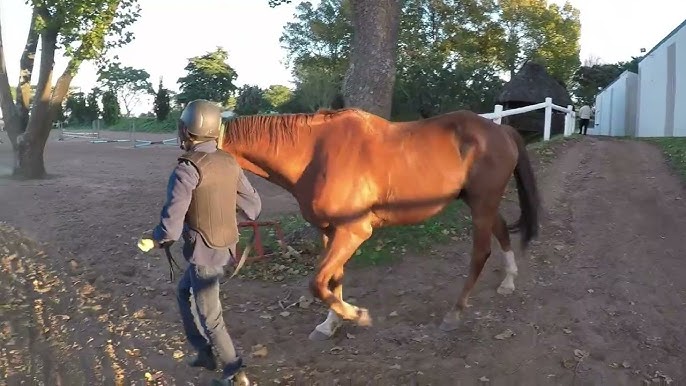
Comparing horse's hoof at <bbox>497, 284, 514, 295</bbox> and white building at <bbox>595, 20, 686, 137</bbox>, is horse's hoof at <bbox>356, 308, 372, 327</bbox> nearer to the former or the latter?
horse's hoof at <bbox>497, 284, 514, 295</bbox>

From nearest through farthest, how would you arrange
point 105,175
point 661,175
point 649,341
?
point 649,341 → point 661,175 → point 105,175

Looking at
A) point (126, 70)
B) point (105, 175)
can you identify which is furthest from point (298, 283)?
point (126, 70)

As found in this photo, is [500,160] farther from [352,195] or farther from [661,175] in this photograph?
[661,175]

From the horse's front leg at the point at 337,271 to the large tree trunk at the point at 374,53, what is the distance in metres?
3.25

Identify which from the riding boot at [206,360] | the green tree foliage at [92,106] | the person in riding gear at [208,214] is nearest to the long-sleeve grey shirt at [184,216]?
the person in riding gear at [208,214]

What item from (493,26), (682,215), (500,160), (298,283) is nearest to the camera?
(500,160)

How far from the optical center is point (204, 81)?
50.8 meters

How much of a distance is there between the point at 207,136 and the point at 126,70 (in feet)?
275

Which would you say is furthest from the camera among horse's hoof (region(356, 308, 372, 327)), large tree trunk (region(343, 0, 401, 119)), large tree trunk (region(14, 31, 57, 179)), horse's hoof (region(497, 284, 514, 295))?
large tree trunk (region(14, 31, 57, 179))

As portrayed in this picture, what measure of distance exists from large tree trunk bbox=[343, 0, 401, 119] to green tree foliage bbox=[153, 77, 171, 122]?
149 feet

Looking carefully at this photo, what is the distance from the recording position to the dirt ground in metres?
4.06

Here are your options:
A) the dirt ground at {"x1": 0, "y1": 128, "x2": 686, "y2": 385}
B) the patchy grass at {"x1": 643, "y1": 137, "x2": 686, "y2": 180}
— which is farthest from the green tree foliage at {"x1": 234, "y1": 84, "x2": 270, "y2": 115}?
the dirt ground at {"x1": 0, "y1": 128, "x2": 686, "y2": 385}

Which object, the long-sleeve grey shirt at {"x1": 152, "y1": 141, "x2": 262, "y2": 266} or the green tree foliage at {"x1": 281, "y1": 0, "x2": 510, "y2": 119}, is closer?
the long-sleeve grey shirt at {"x1": 152, "y1": 141, "x2": 262, "y2": 266}

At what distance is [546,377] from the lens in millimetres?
3883
